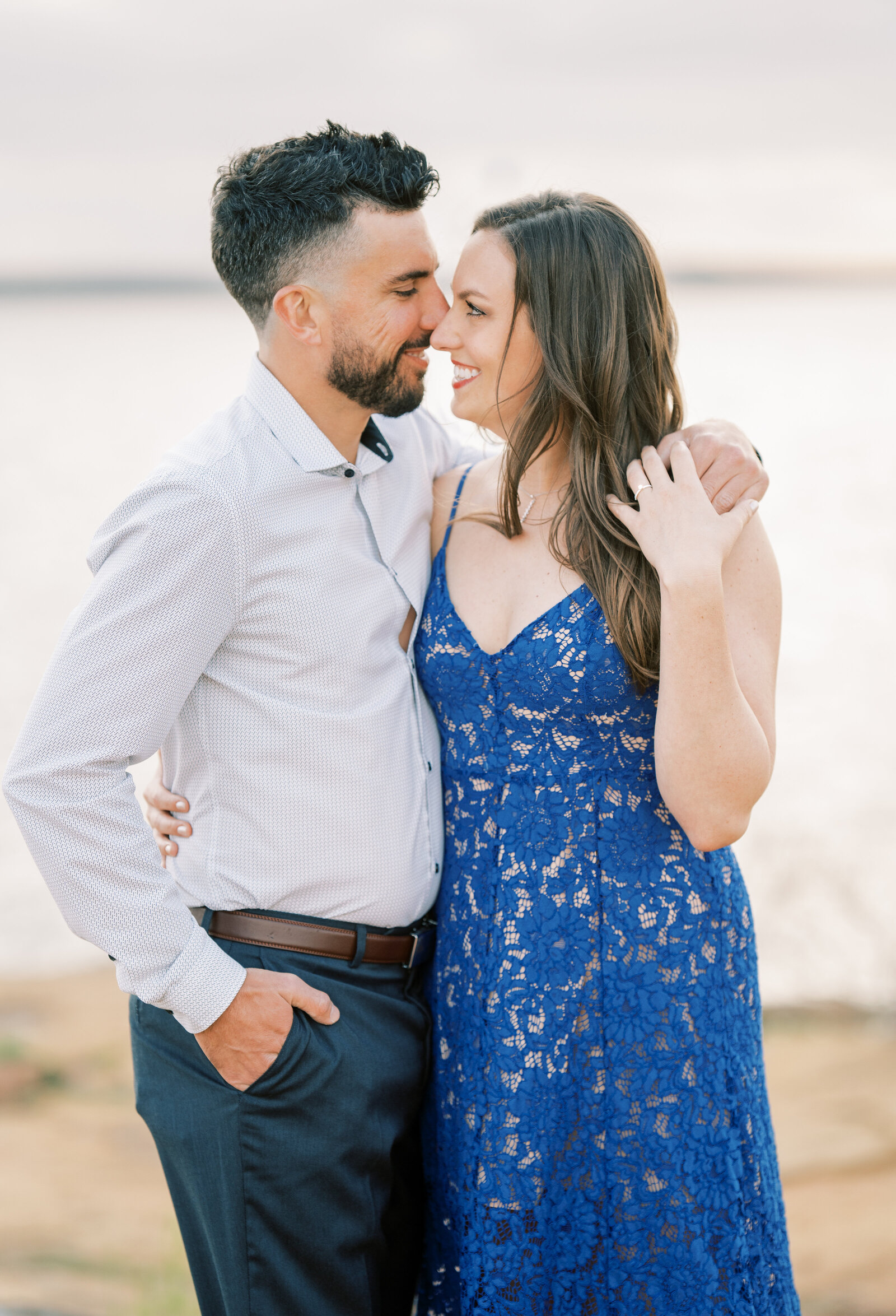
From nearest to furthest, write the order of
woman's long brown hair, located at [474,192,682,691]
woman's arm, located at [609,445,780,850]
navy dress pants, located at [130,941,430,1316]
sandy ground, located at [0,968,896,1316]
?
woman's arm, located at [609,445,780,850], navy dress pants, located at [130,941,430,1316], woman's long brown hair, located at [474,192,682,691], sandy ground, located at [0,968,896,1316]

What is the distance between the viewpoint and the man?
1.51 meters

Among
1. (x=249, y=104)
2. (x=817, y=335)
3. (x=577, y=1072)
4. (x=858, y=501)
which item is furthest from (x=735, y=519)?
(x=817, y=335)

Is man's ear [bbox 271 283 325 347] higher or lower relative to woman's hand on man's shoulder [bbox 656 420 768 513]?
higher

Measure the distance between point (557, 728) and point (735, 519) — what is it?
410 millimetres

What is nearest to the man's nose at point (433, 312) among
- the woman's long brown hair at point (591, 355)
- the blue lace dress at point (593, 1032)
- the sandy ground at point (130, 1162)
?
the woman's long brown hair at point (591, 355)

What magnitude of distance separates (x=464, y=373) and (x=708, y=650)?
0.65 m

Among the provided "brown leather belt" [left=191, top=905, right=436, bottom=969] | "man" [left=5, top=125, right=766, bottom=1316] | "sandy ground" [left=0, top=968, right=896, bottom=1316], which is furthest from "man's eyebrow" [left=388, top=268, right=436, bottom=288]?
"sandy ground" [left=0, top=968, right=896, bottom=1316]

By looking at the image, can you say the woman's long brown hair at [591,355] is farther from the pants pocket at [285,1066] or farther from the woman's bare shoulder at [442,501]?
the pants pocket at [285,1066]

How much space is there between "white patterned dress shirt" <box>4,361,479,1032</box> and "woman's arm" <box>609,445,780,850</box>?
0.41 meters

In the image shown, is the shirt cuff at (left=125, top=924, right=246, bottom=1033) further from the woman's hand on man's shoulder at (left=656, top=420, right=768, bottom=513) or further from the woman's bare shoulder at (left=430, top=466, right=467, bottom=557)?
the woman's hand on man's shoulder at (left=656, top=420, right=768, bottom=513)

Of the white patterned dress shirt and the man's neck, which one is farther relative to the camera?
the man's neck

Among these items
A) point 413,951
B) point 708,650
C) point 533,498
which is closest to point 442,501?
point 533,498

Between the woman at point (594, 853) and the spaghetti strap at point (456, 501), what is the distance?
6.6 inches

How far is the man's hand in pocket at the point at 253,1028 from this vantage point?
1545 millimetres
